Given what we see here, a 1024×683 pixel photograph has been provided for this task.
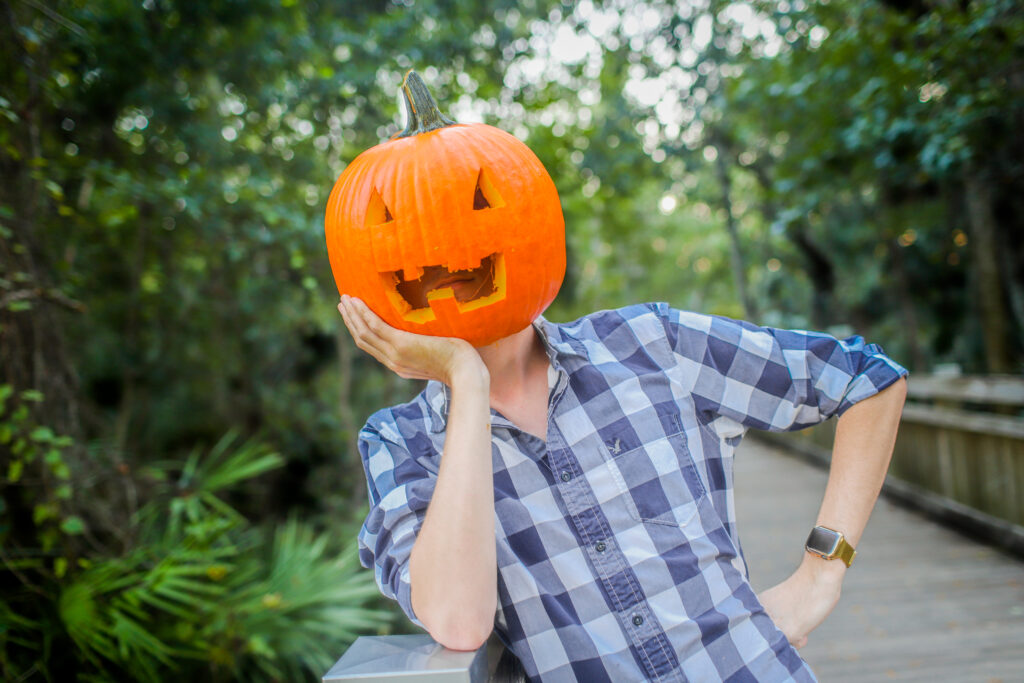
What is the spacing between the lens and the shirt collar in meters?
1.40

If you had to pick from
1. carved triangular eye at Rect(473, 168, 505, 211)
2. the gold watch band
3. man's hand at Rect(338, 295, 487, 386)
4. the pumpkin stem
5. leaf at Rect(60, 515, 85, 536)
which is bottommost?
the gold watch band

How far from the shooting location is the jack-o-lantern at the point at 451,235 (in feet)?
4.15

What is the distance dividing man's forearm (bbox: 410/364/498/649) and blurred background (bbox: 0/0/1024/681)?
1905 millimetres

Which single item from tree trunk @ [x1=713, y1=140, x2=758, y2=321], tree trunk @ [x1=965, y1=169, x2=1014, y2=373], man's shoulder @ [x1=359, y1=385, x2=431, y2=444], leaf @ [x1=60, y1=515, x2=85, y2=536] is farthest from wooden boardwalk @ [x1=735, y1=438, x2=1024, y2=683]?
tree trunk @ [x1=713, y1=140, x2=758, y2=321]

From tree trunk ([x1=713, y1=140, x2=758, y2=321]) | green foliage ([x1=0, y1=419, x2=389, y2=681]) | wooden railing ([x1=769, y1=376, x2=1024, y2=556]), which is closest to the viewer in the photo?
green foliage ([x1=0, y1=419, x2=389, y2=681])

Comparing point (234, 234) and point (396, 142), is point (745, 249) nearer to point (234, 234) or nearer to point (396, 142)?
point (234, 234)

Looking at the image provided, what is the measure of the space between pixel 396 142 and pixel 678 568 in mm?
1037

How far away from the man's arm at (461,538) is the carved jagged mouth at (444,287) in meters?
0.16

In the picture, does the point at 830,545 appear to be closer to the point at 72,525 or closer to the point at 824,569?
the point at 824,569

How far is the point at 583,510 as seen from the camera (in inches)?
52.0

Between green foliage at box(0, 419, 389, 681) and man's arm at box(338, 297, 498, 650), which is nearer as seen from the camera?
man's arm at box(338, 297, 498, 650)

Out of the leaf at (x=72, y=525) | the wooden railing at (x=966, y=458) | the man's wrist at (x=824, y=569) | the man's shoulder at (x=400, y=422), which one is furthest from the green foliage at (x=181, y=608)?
the wooden railing at (x=966, y=458)

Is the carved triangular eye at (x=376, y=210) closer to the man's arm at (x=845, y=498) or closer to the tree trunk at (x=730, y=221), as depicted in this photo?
the man's arm at (x=845, y=498)

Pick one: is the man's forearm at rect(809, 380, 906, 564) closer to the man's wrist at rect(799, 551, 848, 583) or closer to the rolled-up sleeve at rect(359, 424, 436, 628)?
the man's wrist at rect(799, 551, 848, 583)
